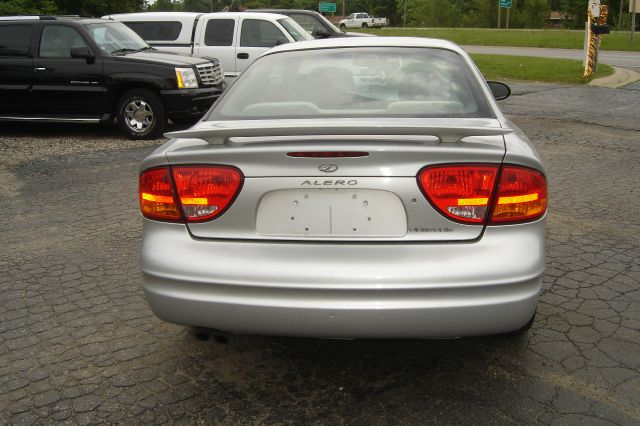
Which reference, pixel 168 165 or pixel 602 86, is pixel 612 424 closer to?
pixel 168 165

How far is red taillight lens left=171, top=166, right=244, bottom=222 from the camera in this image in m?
2.90

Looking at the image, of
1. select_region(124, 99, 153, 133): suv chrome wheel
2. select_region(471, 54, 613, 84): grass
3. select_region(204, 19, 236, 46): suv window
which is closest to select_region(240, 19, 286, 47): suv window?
select_region(204, 19, 236, 46): suv window

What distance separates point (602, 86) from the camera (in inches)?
664

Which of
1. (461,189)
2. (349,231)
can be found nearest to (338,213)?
(349,231)

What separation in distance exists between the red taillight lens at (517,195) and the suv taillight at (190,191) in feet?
3.49

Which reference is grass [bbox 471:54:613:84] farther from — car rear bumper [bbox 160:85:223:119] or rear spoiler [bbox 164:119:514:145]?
rear spoiler [bbox 164:119:514:145]

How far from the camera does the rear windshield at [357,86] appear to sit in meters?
3.53

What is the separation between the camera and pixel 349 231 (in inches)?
110

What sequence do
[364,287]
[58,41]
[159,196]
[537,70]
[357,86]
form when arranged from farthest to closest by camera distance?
1. [537,70]
2. [58,41]
3. [357,86]
4. [159,196]
5. [364,287]

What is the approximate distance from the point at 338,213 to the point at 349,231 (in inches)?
3.3

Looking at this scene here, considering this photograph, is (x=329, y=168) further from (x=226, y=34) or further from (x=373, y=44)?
(x=226, y=34)

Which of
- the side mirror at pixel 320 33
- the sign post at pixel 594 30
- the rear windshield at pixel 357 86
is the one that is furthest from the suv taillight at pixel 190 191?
the sign post at pixel 594 30

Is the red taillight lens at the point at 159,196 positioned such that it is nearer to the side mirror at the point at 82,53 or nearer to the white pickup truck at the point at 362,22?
the side mirror at the point at 82,53

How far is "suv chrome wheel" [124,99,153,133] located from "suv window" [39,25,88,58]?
1250 mm
